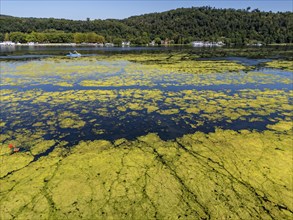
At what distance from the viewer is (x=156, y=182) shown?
26.3 ft

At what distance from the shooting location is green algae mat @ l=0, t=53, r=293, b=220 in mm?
6953

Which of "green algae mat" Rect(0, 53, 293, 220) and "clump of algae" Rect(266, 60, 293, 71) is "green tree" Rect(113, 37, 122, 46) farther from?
"green algae mat" Rect(0, 53, 293, 220)

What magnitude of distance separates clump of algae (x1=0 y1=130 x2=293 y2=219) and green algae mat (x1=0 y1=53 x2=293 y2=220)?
36 mm

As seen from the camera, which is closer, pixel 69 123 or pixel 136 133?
pixel 136 133

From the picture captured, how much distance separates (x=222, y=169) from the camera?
8.79m

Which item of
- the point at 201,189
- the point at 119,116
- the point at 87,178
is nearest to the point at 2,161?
the point at 87,178

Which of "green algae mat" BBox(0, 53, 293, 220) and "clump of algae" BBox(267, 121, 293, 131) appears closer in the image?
"green algae mat" BBox(0, 53, 293, 220)

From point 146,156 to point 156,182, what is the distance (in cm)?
177

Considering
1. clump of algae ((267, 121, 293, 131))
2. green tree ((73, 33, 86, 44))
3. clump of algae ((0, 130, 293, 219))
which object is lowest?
clump of algae ((0, 130, 293, 219))

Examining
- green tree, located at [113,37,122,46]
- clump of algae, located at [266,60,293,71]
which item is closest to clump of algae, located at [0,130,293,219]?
clump of algae, located at [266,60,293,71]

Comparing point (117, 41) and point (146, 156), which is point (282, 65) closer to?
point (146, 156)

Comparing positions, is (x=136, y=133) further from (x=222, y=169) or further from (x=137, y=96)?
(x=137, y=96)

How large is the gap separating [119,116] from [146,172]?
6.34m

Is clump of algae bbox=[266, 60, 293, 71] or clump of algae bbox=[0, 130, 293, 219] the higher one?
clump of algae bbox=[266, 60, 293, 71]
